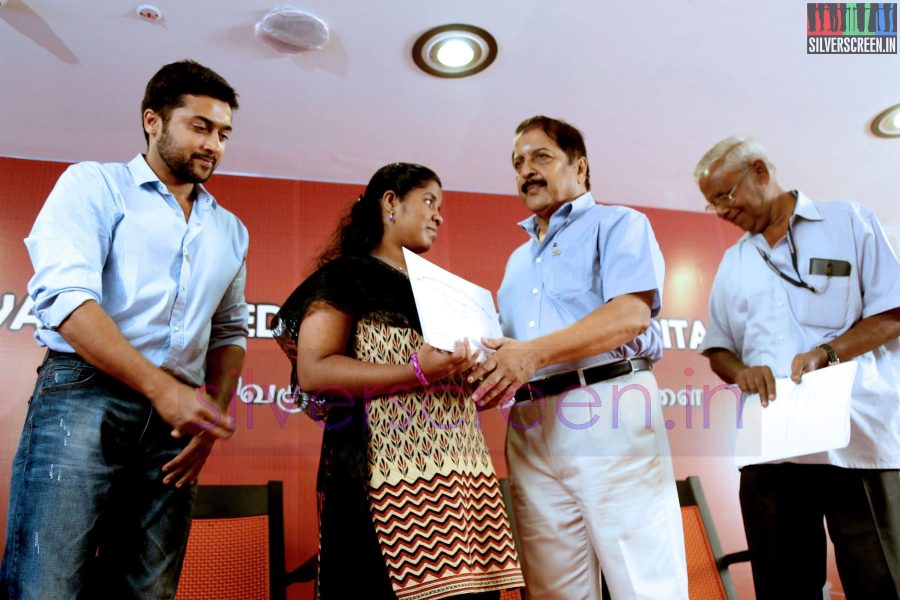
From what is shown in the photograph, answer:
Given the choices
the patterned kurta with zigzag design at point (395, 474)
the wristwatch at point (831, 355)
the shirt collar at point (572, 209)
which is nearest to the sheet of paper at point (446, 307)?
the patterned kurta with zigzag design at point (395, 474)

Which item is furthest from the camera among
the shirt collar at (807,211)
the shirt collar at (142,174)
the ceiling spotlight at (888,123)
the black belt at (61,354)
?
the ceiling spotlight at (888,123)

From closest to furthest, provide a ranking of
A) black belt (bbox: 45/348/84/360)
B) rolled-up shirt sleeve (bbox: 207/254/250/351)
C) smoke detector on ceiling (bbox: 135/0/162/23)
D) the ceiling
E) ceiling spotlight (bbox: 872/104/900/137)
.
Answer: black belt (bbox: 45/348/84/360)
rolled-up shirt sleeve (bbox: 207/254/250/351)
smoke detector on ceiling (bbox: 135/0/162/23)
the ceiling
ceiling spotlight (bbox: 872/104/900/137)

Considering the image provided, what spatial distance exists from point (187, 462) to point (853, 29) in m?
3.22

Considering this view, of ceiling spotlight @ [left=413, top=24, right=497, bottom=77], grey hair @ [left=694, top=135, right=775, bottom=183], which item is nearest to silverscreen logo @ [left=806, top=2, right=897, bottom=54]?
grey hair @ [left=694, top=135, right=775, bottom=183]

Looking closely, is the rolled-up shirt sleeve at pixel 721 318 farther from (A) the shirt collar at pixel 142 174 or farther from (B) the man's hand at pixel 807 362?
(A) the shirt collar at pixel 142 174

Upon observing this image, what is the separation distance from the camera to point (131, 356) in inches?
52.3

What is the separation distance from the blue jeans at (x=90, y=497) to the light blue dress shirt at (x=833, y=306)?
67.7 inches

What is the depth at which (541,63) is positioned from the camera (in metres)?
3.05

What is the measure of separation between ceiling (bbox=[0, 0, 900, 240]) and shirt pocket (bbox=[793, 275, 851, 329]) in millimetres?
1274

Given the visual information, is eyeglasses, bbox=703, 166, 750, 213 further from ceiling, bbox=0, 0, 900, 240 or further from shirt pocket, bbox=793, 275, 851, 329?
ceiling, bbox=0, 0, 900, 240

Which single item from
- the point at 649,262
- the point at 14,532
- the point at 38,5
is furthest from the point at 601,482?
the point at 38,5

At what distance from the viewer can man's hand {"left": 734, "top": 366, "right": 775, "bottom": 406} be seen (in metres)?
2.03

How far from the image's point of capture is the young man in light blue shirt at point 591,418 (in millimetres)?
1688

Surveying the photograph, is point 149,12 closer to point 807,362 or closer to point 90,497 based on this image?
point 90,497
